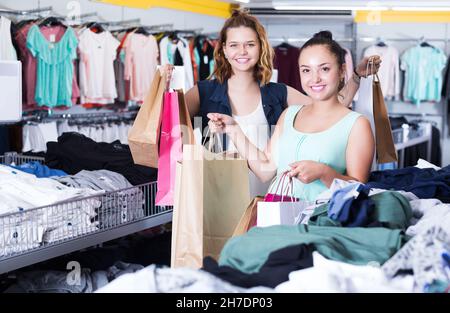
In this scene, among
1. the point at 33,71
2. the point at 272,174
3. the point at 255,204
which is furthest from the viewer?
the point at 33,71

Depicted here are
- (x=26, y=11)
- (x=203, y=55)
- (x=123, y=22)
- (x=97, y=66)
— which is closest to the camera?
(x=26, y=11)

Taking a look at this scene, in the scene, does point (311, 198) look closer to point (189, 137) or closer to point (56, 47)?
point (189, 137)

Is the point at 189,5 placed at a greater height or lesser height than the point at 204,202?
greater

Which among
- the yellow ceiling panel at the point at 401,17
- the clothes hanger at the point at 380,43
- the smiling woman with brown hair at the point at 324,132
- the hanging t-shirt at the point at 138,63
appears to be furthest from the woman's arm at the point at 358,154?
the yellow ceiling panel at the point at 401,17

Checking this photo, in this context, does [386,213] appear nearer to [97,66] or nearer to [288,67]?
[97,66]

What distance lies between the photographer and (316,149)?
261cm

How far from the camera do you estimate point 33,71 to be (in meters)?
6.23

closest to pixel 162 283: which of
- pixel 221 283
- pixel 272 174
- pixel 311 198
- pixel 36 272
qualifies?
pixel 221 283

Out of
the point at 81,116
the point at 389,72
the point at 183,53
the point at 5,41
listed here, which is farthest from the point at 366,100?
the point at 389,72

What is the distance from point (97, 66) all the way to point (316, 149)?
478 cm

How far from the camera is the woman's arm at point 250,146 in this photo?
8.93 feet

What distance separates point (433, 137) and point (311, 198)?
286 inches

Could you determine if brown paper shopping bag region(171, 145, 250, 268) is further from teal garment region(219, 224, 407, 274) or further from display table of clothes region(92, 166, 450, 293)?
teal garment region(219, 224, 407, 274)

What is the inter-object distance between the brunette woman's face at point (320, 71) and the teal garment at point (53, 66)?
13.5ft
